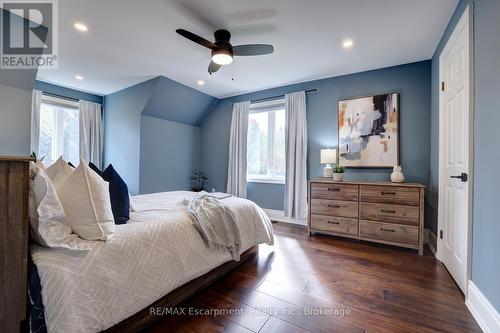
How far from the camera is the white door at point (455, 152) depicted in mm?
1709

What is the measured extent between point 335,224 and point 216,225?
197cm

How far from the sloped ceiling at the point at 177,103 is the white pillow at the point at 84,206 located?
3028mm

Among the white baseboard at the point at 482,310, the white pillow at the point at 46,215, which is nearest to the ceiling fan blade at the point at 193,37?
the white pillow at the point at 46,215

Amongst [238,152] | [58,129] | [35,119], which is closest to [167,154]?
[238,152]

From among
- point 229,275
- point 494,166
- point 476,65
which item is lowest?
point 229,275

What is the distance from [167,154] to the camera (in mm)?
4605

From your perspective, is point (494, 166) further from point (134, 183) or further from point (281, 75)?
point (134, 183)

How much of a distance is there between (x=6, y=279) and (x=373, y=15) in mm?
Result: 3268

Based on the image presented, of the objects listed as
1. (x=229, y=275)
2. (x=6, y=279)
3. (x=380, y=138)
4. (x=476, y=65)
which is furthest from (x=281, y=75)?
(x=6, y=279)

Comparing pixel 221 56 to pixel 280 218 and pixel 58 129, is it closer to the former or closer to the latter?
pixel 280 218

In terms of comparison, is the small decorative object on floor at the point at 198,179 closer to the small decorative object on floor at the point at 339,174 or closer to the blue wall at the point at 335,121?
the blue wall at the point at 335,121

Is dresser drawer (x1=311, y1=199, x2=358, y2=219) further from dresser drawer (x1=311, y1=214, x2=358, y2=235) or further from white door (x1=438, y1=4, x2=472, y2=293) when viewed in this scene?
white door (x1=438, y1=4, x2=472, y2=293)

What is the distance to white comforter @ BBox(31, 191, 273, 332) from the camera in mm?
979

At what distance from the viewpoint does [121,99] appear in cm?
442
